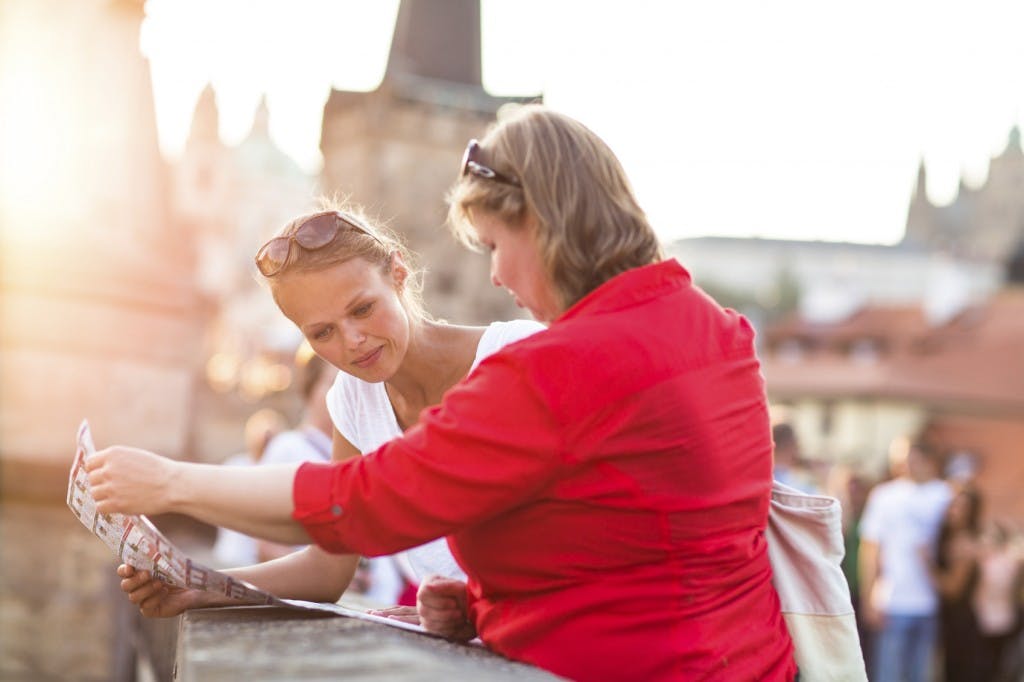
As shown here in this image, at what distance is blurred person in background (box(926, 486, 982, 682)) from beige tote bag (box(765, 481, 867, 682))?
7.63 m

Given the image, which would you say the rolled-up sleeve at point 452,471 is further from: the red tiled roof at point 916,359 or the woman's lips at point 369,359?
the red tiled roof at point 916,359

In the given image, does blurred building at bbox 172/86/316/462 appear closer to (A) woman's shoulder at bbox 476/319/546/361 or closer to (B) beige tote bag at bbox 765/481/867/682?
(A) woman's shoulder at bbox 476/319/546/361

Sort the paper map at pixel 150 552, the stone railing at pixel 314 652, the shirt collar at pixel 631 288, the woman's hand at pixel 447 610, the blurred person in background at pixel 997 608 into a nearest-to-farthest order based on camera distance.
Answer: the stone railing at pixel 314 652, the shirt collar at pixel 631 288, the paper map at pixel 150 552, the woman's hand at pixel 447 610, the blurred person in background at pixel 997 608

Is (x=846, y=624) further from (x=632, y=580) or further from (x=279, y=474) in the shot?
(x=279, y=474)

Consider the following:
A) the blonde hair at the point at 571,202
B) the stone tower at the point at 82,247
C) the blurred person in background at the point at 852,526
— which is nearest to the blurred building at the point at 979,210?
the blurred person in background at the point at 852,526

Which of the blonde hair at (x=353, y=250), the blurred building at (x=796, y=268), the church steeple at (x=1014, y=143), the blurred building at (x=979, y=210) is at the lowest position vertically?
the blurred building at (x=796, y=268)

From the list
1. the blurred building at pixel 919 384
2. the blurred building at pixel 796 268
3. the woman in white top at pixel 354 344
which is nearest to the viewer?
the woman in white top at pixel 354 344

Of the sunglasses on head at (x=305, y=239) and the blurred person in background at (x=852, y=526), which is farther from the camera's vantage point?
the blurred person in background at (x=852, y=526)

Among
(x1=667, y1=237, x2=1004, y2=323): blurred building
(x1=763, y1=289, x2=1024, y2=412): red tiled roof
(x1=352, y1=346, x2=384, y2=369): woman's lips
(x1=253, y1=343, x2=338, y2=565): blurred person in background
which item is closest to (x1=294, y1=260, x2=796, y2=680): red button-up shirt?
(x1=352, y1=346, x2=384, y2=369): woman's lips

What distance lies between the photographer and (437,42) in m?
38.0

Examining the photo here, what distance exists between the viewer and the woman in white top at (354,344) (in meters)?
2.82

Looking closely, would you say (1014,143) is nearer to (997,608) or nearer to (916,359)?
(916,359)

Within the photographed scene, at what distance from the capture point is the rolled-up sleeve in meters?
2.25

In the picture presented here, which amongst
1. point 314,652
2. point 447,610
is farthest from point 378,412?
point 314,652
